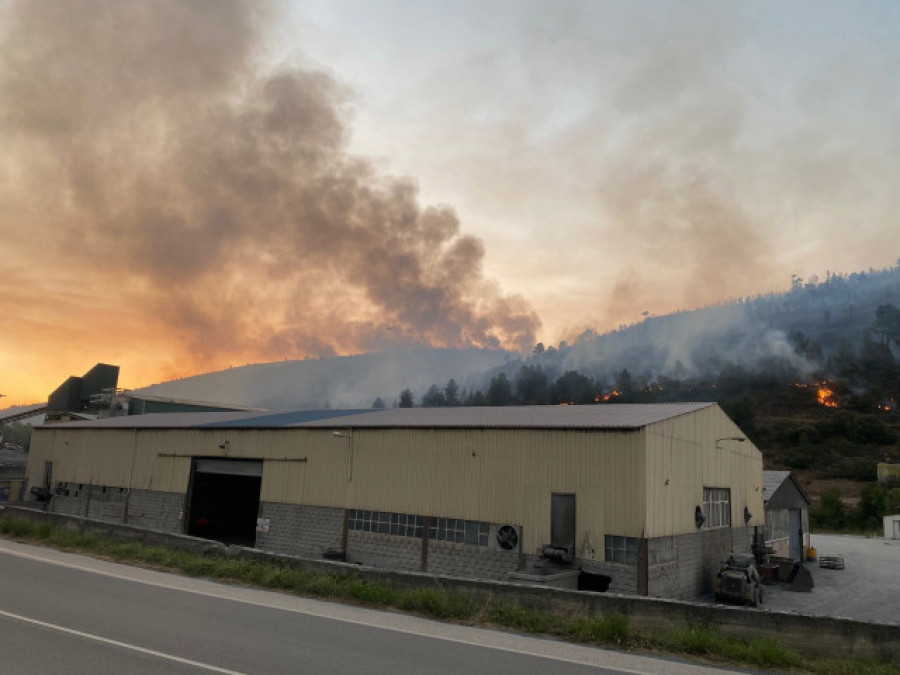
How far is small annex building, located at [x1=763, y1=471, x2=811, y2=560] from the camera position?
36375mm

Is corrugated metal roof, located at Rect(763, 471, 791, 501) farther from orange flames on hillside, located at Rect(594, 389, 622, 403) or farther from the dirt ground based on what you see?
orange flames on hillside, located at Rect(594, 389, 622, 403)

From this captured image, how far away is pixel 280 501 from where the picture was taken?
3080 centimetres

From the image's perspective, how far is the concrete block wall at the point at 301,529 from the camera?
93.2ft

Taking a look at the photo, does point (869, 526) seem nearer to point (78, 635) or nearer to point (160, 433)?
point (160, 433)

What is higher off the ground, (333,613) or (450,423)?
(450,423)

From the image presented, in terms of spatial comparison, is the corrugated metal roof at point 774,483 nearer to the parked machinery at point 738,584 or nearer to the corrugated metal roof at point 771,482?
the corrugated metal roof at point 771,482

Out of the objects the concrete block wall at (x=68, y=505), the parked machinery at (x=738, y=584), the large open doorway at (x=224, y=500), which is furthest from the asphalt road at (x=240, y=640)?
the concrete block wall at (x=68, y=505)

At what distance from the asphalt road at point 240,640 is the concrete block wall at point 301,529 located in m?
11.8

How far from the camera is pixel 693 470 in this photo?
26000mm


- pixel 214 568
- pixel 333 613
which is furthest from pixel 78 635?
pixel 214 568

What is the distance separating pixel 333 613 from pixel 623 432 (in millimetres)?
11713

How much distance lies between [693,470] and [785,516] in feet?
58.4

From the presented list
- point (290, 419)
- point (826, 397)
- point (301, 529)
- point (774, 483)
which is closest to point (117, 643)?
point (301, 529)

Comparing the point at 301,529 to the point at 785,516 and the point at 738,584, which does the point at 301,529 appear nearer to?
the point at 738,584
